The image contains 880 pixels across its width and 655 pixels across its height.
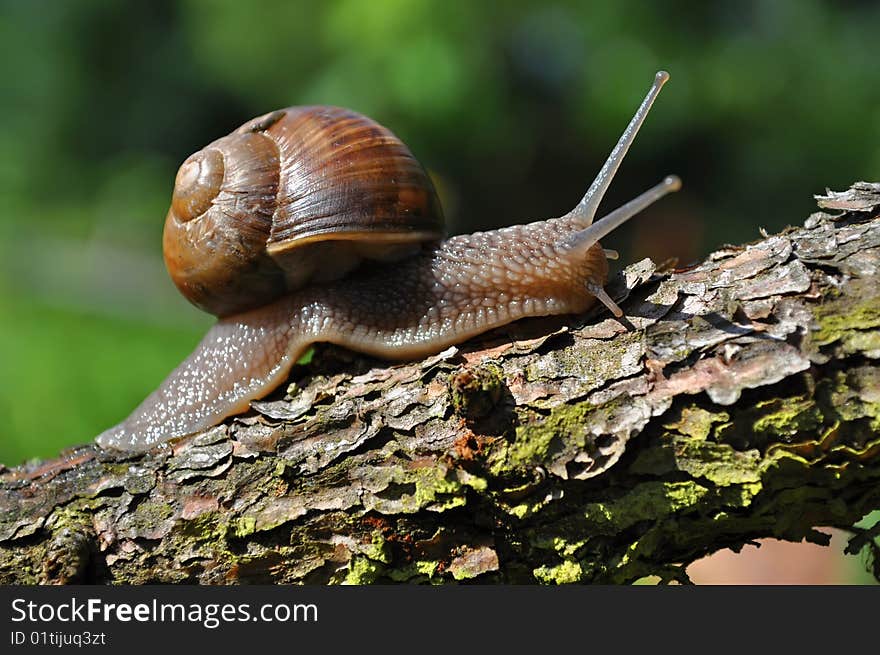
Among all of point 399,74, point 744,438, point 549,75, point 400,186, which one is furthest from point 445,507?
point 549,75

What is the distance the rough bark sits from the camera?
1.94 metres

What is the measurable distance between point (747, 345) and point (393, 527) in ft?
3.17

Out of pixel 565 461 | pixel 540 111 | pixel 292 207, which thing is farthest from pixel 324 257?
pixel 540 111

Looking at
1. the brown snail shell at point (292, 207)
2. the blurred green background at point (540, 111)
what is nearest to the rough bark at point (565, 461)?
the brown snail shell at point (292, 207)

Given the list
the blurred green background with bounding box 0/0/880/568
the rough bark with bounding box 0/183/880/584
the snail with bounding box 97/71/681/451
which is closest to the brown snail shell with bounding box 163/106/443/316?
the snail with bounding box 97/71/681/451

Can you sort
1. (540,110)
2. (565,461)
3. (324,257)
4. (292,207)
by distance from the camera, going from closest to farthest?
(565,461)
(292,207)
(324,257)
(540,110)

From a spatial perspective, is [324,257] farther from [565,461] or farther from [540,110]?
[540,110]

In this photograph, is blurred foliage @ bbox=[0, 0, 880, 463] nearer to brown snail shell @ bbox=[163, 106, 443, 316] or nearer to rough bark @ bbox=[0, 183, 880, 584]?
brown snail shell @ bbox=[163, 106, 443, 316]

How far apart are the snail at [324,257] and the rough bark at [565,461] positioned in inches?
12.4

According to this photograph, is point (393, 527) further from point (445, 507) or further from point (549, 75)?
point (549, 75)

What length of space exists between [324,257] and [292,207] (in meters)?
0.21

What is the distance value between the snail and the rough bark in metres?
0.31

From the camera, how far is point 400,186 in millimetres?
2764

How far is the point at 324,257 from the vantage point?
286cm
